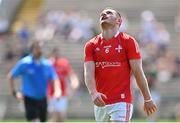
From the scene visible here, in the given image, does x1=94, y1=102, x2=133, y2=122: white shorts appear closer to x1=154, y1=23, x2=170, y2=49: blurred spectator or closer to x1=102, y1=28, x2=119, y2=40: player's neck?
x1=102, y1=28, x2=119, y2=40: player's neck

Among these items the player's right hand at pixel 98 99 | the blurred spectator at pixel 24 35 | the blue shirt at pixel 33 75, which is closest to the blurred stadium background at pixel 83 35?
the blurred spectator at pixel 24 35

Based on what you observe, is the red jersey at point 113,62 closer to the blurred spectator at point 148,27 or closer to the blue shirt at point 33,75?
the blue shirt at point 33,75

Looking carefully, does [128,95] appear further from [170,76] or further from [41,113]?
[170,76]

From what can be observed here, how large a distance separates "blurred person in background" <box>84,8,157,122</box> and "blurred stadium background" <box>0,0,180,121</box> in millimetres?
14714

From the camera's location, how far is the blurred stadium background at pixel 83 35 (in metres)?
31.5

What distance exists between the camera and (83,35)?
34.6 m

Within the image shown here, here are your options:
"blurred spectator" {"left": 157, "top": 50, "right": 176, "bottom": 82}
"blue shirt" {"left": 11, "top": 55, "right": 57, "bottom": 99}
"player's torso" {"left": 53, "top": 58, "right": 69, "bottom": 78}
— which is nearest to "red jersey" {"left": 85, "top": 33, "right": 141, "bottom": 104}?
"blue shirt" {"left": 11, "top": 55, "right": 57, "bottom": 99}

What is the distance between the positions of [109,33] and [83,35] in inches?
894

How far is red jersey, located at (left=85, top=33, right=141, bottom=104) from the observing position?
1190cm

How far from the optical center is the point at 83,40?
→ 114 ft

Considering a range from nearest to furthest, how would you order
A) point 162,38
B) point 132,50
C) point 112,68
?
1. point 132,50
2. point 112,68
3. point 162,38

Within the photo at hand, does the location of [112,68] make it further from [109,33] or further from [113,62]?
[109,33]

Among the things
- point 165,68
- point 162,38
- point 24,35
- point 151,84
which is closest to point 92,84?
point 151,84

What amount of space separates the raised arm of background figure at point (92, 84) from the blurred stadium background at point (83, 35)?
14832mm
